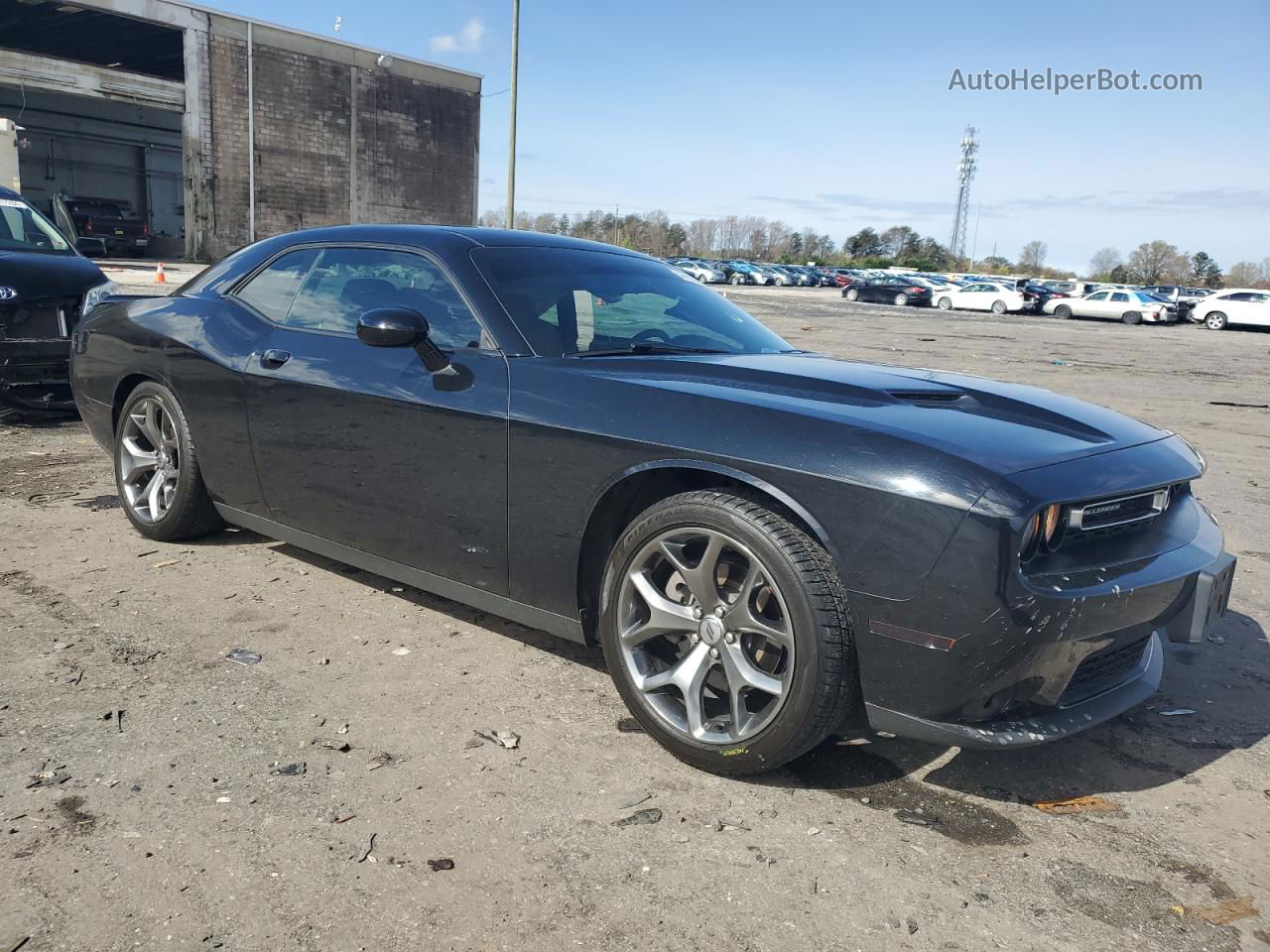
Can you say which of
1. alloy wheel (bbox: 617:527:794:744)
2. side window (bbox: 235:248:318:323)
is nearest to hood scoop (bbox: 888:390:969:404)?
alloy wheel (bbox: 617:527:794:744)

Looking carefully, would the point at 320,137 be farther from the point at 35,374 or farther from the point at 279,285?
the point at 279,285

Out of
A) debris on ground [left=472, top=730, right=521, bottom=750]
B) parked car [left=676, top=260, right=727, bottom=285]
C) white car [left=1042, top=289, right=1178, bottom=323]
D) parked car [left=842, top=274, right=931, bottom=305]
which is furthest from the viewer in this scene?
parked car [left=676, top=260, right=727, bottom=285]

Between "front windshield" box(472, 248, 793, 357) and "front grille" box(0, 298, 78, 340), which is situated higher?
"front windshield" box(472, 248, 793, 357)

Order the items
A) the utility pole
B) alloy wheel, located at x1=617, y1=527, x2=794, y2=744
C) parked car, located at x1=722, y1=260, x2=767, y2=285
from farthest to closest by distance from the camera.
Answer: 1. parked car, located at x1=722, y1=260, x2=767, y2=285
2. the utility pole
3. alloy wheel, located at x1=617, y1=527, x2=794, y2=744

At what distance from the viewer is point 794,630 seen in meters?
2.63

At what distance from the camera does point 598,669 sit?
3602 mm

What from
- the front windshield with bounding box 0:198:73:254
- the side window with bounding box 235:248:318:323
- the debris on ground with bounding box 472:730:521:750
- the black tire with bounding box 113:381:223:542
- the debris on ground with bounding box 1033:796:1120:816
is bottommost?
the debris on ground with bounding box 472:730:521:750

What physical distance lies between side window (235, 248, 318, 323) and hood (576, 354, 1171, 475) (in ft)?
5.28

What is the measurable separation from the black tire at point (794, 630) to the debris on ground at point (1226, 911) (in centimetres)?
92

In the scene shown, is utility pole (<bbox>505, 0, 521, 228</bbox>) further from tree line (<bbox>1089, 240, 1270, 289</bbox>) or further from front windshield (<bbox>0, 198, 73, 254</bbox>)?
tree line (<bbox>1089, 240, 1270, 289</bbox>)

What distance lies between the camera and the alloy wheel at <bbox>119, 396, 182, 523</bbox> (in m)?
4.69

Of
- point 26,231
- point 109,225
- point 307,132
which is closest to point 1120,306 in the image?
point 307,132

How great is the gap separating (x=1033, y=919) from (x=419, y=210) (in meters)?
44.3

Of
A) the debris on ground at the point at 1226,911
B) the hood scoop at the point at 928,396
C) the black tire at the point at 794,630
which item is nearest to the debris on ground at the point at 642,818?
the black tire at the point at 794,630
